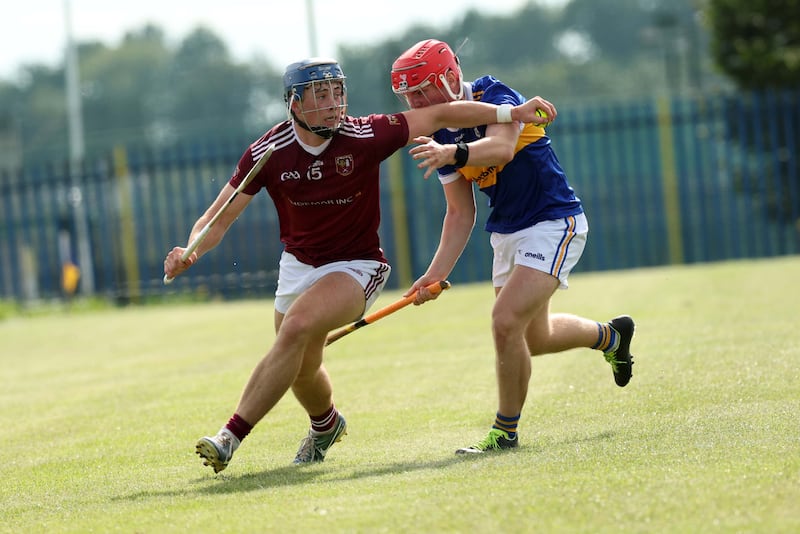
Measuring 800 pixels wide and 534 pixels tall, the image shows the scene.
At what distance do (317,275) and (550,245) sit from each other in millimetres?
1222

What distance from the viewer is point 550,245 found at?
7.12 meters

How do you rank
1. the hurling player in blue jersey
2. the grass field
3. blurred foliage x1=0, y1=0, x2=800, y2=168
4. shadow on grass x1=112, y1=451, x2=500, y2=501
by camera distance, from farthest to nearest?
blurred foliage x1=0, y1=0, x2=800, y2=168, the hurling player in blue jersey, shadow on grass x1=112, y1=451, x2=500, y2=501, the grass field

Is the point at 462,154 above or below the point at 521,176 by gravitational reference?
above

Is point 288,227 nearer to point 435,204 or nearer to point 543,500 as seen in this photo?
point 543,500

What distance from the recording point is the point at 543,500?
17.3 ft

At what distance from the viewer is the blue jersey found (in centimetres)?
723

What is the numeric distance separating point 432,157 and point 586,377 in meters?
3.23

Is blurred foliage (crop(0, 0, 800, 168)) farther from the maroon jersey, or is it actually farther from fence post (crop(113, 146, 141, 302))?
the maroon jersey

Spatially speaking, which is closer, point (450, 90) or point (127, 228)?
point (450, 90)

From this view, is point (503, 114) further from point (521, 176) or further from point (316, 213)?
point (316, 213)

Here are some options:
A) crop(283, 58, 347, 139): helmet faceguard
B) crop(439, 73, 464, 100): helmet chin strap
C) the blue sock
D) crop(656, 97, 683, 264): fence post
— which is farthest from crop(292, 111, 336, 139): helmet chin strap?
crop(656, 97, 683, 264): fence post

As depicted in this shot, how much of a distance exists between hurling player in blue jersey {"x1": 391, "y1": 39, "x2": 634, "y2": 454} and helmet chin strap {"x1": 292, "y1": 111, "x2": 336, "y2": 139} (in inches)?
17.5

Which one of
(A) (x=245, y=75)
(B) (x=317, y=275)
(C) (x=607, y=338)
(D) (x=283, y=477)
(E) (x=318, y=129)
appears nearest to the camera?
(D) (x=283, y=477)

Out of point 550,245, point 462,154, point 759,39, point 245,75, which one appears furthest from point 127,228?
point 245,75
